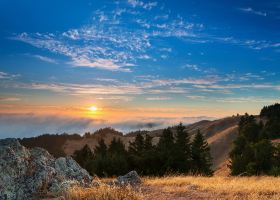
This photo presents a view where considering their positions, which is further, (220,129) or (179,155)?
(220,129)

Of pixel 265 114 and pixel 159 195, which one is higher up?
pixel 265 114

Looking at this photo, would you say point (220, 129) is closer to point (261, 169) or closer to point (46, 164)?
point (261, 169)

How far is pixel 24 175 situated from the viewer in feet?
42.6

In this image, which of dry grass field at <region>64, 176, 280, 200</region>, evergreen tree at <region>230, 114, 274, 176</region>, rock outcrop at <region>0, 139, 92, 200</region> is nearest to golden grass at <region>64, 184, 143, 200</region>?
dry grass field at <region>64, 176, 280, 200</region>

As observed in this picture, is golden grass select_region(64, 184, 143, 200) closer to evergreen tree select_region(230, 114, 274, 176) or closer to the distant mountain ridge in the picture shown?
evergreen tree select_region(230, 114, 274, 176)

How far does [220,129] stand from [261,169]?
110 metres

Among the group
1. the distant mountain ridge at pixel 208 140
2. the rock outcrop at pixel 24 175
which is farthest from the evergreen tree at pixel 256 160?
the distant mountain ridge at pixel 208 140

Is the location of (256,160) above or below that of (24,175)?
below

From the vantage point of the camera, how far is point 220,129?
495 ft

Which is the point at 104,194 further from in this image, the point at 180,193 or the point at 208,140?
the point at 208,140

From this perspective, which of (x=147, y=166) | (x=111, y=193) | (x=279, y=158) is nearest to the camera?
(x=111, y=193)

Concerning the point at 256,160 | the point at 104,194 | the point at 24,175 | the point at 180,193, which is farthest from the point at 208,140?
the point at 104,194

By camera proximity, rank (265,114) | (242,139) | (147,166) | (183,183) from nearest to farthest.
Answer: (183,183)
(147,166)
(242,139)
(265,114)

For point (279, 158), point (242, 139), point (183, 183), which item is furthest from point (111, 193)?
point (242, 139)
